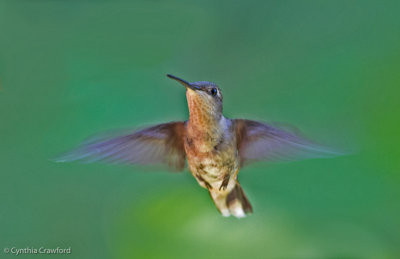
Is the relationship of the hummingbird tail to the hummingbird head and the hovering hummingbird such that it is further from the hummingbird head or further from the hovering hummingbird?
the hummingbird head

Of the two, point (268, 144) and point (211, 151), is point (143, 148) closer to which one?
point (211, 151)

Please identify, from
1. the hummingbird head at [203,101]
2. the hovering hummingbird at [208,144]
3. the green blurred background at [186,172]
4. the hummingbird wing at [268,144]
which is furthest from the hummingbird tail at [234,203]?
the hummingbird head at [203,101]

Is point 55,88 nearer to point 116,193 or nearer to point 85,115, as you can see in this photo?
point 85,115

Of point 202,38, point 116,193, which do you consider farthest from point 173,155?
point 202,38

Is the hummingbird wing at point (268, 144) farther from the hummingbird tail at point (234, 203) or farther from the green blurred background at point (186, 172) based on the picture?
the hummingbird tail at point (234, 203)

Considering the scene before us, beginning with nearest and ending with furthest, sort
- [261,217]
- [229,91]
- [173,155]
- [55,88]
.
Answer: [173,155], [261,217], [55,88], [229,91]

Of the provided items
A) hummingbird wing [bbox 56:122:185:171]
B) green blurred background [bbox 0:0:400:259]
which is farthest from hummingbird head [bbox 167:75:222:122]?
green blurred background [bbox 0:0:400:259]
